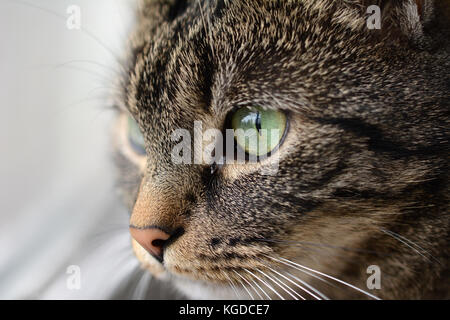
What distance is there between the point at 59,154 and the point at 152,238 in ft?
1.95

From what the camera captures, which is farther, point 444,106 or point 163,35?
point 163,35

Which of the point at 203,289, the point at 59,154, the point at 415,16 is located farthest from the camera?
the point at 59,154

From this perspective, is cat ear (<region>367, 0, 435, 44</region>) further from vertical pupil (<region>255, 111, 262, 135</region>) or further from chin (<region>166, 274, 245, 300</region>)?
chin (<region>166, 274, 245, 300</region>)

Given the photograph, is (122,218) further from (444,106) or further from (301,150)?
(444,106)

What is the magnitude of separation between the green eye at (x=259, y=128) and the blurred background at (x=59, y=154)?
Result: 13.5 inches

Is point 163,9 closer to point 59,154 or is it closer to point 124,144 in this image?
point 124,144

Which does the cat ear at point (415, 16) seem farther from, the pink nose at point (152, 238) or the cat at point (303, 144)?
the pink nose at point (152, 238)

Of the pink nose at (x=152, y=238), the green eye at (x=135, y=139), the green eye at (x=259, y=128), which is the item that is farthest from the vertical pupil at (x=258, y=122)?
the green eye at (x=135, y=139)

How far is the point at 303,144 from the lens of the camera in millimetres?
695

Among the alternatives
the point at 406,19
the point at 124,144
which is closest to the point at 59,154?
the point at 124,144

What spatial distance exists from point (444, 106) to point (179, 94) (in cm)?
40

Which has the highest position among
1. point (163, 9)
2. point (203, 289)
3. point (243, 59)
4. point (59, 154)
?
point (163, 9)

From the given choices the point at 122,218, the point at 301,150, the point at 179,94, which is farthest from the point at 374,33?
the point at 122,218

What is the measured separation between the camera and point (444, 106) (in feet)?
2.22
